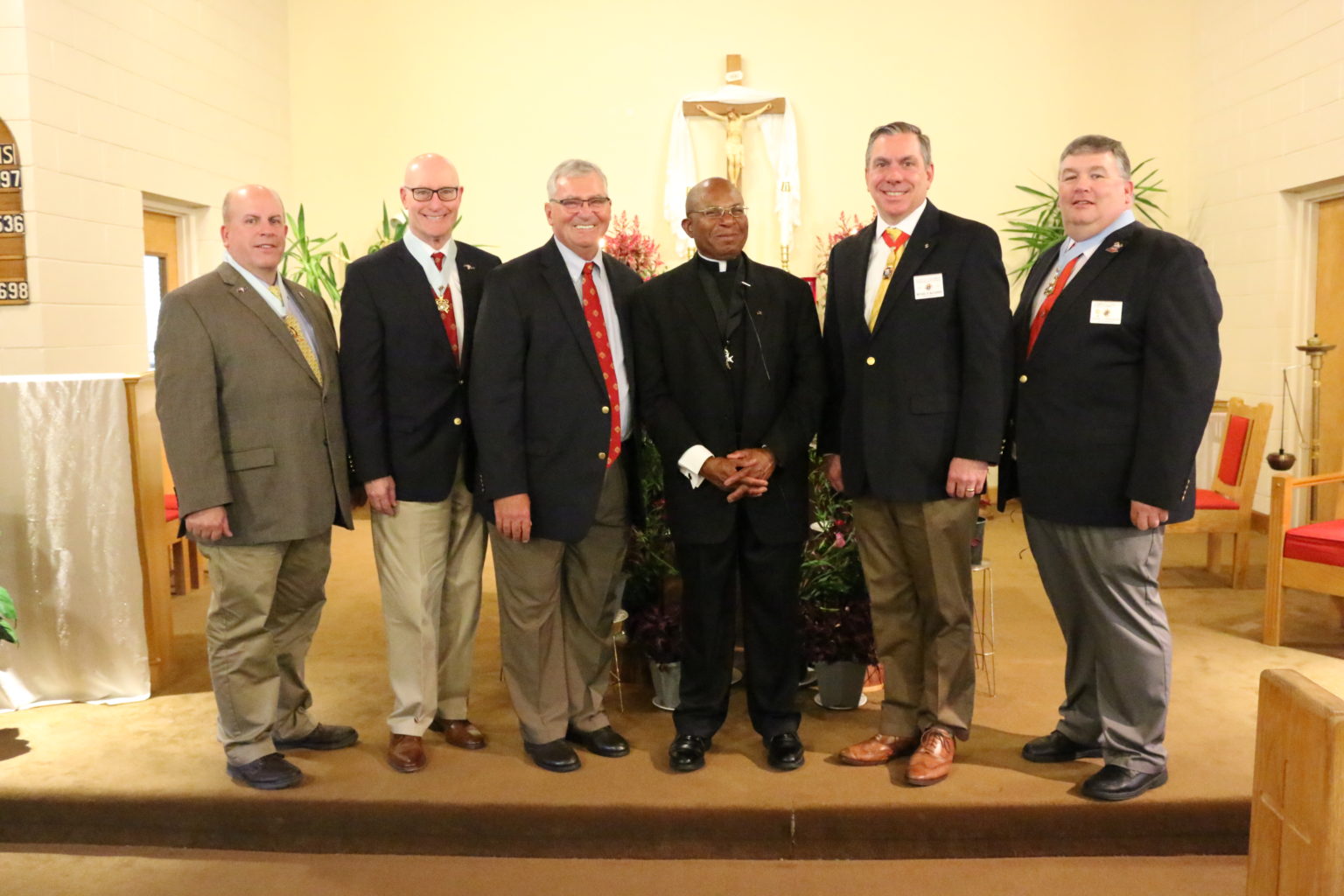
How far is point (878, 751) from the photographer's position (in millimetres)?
2762

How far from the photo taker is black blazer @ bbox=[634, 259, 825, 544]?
8.83 feet

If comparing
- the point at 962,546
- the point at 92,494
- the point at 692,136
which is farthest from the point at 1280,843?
the point at 692,136

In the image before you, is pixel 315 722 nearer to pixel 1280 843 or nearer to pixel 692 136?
pixel 1280 843

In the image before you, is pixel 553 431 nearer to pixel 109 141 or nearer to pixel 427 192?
pixel 427 192

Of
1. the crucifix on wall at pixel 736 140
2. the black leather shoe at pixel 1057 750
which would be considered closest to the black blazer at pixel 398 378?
the black leather shoe at pixel 1057 750

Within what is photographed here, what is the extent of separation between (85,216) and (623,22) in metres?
3.58

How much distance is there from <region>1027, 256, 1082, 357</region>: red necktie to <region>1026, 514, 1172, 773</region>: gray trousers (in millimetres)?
473

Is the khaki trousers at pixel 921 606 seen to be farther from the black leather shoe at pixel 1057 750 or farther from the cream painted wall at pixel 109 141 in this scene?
the cream painted wall at pixel 109 141

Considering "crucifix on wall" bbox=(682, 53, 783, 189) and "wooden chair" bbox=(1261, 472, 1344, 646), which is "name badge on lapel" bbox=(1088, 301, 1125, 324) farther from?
"crucifix on wall" bbox=(682, 53, 783, 189)

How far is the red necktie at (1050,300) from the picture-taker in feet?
8.64

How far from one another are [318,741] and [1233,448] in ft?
13.5

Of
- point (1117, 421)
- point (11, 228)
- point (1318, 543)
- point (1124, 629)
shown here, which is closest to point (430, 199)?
point (1117, 421)

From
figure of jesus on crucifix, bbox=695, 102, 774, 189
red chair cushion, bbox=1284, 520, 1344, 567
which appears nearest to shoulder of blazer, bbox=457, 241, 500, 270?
red chair cushion, bbox=1284, 520, 1344, 567

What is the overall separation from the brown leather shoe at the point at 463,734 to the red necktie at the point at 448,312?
1.01m
